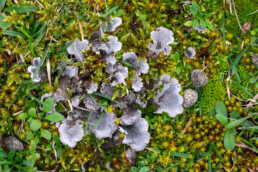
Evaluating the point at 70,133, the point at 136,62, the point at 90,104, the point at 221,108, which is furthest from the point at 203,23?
the point at 70,133

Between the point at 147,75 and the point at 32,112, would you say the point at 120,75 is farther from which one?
the point at 32,112

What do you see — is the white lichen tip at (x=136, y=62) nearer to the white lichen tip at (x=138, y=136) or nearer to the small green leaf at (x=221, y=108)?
the white lichen tip at (x=138, y=136)

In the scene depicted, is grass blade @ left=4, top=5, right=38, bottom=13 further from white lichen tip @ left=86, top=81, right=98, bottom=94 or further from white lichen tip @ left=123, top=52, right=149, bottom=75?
white lichen tip @ left=123, top=52, right=149, bottom=75

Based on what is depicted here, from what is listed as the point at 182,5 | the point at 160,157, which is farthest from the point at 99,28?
the point at 160,157

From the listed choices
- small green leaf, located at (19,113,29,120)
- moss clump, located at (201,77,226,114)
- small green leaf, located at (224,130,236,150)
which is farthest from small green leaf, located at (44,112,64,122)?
small green leaf, located at (224,130,236,150)

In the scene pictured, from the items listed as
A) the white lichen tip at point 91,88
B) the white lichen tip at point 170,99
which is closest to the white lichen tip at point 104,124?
the white lichen tip at point 91,88

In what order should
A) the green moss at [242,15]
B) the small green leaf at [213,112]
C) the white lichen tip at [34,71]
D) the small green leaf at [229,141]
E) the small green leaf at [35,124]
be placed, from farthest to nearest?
the green moss at [242,15]
the small green leaf at [213,112]
the small green leaf at [229,141]
the small green leaf at [35,124]
the white lichen tip at [34,71]
